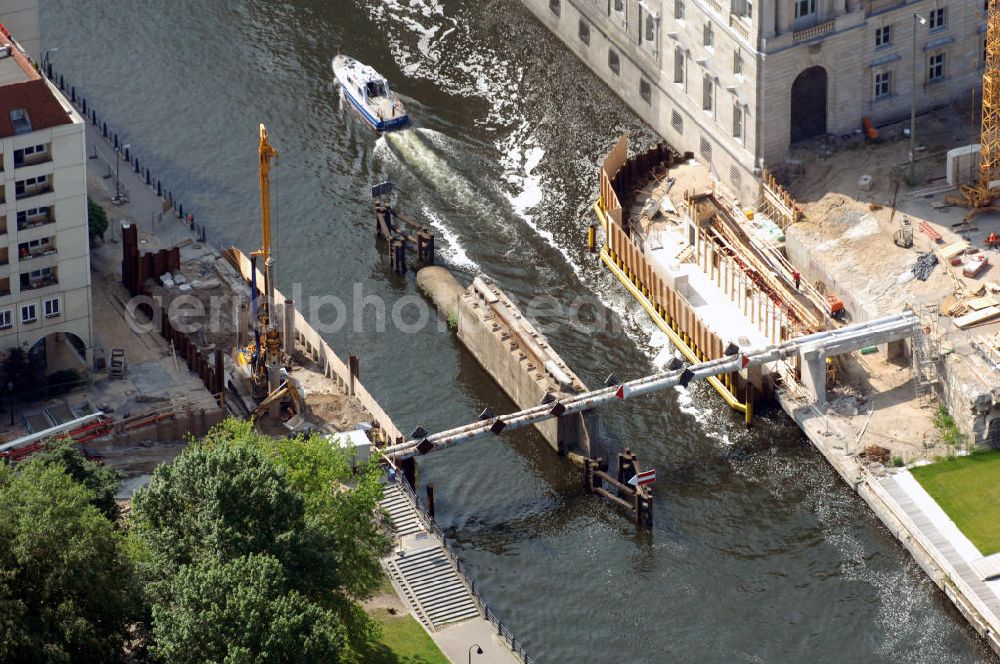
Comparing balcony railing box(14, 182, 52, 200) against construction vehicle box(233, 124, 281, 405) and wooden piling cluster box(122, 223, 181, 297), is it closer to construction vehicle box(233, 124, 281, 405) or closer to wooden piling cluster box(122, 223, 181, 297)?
construction vehicle box(233, 124, 281, 405)

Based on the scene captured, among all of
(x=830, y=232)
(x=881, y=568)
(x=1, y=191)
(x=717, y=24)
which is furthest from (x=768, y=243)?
(x=1, y=191)

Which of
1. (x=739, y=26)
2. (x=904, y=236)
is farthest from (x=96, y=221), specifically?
(x=904, y=236)

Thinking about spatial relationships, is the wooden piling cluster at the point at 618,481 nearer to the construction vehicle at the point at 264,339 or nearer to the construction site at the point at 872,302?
the construction site at the point at 872,302

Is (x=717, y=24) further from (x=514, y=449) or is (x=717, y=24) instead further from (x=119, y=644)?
(x=119, y=644)

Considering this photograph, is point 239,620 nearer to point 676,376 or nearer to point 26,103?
point 676,376

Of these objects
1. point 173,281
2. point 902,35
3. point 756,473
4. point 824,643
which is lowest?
point 824,643

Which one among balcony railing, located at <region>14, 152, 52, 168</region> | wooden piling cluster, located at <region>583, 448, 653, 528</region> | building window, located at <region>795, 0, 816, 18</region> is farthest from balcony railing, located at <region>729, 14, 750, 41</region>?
balcony railing, located at <region>14, 152, 52, 168</region>
